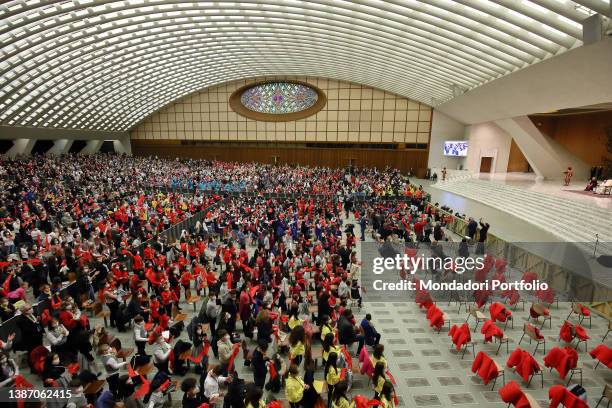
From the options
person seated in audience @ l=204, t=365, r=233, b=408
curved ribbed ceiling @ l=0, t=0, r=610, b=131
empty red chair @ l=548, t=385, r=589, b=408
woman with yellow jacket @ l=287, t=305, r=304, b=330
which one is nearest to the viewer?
person seated in audience @ l=204, t=365, r=233, b=408

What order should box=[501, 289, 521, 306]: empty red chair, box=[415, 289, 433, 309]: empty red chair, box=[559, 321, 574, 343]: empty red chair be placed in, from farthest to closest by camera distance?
1. box=[501, 289, 521, 306]: empty red chair
2. box=[415, 289, 433, 309]: empty red chair
3. box=[559, 321, 574, 343]: empty red chair

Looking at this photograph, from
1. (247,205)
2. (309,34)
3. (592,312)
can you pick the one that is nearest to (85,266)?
(247,205)

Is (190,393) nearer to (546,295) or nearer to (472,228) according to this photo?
(546,295)

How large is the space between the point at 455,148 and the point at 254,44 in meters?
25.0

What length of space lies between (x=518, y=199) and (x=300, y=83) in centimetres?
3072

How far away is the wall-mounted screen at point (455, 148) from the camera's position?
119ft

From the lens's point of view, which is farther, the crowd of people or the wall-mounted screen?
the wall-mounted screen

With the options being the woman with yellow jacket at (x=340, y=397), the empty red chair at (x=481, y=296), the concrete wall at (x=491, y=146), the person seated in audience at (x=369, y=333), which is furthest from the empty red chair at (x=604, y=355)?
the concrete wall at (x=491, y=146)

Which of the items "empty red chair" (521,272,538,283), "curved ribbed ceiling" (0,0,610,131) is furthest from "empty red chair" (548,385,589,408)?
"curved ribbed ceiling" (0,0,610,131)

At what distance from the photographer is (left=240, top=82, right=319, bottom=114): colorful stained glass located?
143ft

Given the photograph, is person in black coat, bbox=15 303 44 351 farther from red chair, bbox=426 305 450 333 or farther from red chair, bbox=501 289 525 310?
red chair, bbox=501 289 525 310

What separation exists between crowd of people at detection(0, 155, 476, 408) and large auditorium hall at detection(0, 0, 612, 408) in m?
0.07

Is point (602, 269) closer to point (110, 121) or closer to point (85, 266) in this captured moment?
point (85, 266)

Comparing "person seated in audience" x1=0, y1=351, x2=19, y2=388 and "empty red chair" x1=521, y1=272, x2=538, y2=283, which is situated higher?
"empty red chair" x1=521, y1=272, x2=538, y2=283
